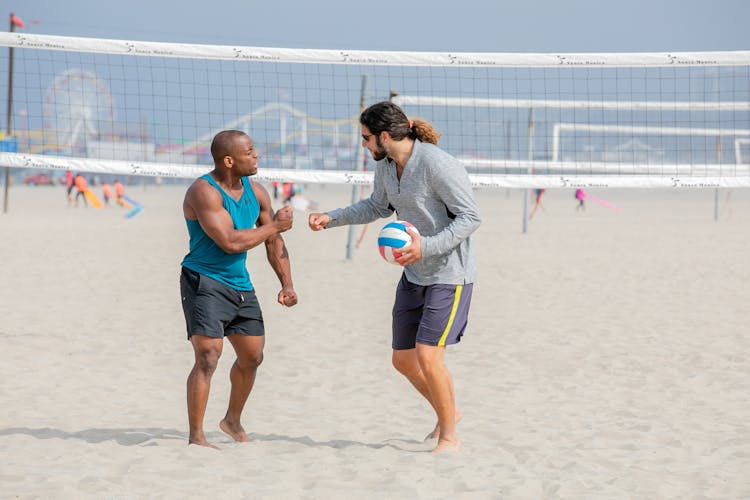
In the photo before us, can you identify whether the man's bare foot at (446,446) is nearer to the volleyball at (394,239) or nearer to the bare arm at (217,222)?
the volleyball at (394,239)

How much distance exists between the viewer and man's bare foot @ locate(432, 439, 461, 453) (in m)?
4.03


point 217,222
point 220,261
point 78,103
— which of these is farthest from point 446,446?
point 78,103

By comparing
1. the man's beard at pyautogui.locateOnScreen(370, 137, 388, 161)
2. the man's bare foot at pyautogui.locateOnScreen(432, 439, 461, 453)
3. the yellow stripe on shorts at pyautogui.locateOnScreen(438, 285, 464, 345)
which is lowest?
the man's bare foot at pyautogui.locateOnScreen(432, 439, 461, 453)

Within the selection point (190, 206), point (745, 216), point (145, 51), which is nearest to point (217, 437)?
point (190, 206)

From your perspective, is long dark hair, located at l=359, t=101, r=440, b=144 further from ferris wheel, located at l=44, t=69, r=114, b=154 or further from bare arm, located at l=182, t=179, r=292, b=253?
ferris wheel, located at l=44, t=69, r=114, b=154

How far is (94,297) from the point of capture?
29.1 ft

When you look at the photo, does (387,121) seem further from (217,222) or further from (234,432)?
(234,432)

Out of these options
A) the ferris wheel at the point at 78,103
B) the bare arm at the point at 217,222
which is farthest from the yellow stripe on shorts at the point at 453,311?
the ferris wheel at the point at 78,103

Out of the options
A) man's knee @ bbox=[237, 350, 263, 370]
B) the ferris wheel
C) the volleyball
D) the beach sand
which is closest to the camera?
the beach sand

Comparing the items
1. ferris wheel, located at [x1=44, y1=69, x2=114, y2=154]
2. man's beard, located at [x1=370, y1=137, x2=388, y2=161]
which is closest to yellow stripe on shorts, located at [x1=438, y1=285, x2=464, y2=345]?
man's beard, located at [x1=370, y1=137, x2=388, y2=161]

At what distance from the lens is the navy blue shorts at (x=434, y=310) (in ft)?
13.0

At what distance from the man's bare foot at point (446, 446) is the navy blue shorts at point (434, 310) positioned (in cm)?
42

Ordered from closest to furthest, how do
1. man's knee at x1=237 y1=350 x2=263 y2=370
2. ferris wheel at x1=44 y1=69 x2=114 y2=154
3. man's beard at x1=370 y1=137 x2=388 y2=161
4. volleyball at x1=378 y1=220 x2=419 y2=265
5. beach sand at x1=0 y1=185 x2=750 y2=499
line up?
beach sand at x1=0 y1=185 x2=750 y2=499 → volleyball at x1=378 y1=220 x2=419 y2=265 → man's beard at x1=370 y1=137 x2=388 y2=161 → man's knee at x1=237 y1=350 x2=263 y2=370 → ferris wheel at x1=44 y1=69 x2=114 y2=154

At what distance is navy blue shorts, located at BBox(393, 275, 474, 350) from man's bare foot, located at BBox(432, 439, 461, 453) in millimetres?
415
